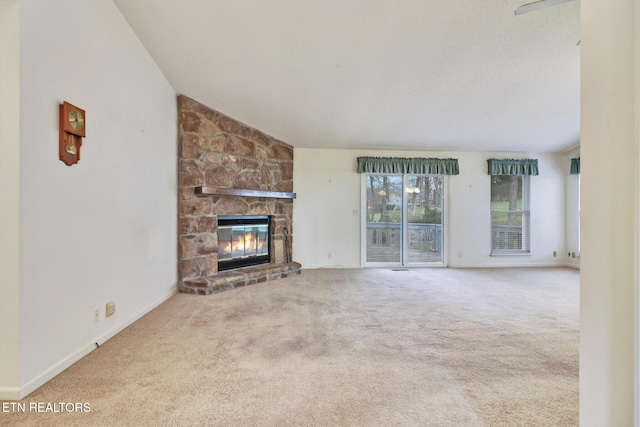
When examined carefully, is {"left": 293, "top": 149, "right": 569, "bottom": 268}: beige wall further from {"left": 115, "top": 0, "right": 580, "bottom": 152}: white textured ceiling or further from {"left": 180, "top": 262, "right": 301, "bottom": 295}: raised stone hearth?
{"left": 115, "top": 0, "right": 580, "bottom": 152}: white textured ceiling

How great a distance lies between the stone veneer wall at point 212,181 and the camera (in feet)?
12.2

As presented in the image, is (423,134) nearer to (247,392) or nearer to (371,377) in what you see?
(371,377)

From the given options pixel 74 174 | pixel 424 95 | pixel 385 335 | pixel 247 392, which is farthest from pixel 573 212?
pixel 74 174

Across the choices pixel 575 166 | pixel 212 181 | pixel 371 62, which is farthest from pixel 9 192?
pixel 575 166

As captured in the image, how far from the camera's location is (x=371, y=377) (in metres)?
1.80

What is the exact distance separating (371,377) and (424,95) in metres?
3.24

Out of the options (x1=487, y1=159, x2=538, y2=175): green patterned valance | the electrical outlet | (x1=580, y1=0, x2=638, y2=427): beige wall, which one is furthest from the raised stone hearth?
(x1=487, y1=159, x2=538, y2=175): green patterned valance

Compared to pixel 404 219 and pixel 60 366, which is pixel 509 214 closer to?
pixel 404 219

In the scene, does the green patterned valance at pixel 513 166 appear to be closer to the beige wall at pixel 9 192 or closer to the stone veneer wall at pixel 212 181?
the stone veneer wall at pixel 212 181

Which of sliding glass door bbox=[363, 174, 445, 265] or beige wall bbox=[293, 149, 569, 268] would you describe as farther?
sliding glass door bbox=[363, 174, 445, 265]

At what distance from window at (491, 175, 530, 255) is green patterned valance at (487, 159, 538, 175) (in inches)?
7.0

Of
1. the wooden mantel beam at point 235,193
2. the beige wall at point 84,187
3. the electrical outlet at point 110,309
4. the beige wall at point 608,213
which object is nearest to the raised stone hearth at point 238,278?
the beige wall at point 84,187

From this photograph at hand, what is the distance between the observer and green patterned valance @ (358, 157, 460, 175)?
539 cm

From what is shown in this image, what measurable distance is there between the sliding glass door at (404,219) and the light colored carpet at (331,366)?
86.0 inches
